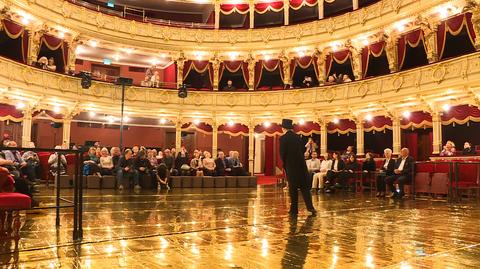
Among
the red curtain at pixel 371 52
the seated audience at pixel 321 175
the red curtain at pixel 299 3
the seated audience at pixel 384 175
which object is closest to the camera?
the seated audience at pixel 384 175

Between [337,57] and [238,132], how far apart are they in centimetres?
609

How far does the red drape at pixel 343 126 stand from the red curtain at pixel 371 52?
2240 millimetres

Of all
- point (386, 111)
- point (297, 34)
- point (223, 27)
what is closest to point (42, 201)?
point (386, 111)

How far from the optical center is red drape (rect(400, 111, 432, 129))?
1480 centimetres

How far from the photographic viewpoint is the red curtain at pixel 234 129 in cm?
2022

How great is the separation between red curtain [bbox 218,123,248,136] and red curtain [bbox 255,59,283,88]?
2356 millimetres

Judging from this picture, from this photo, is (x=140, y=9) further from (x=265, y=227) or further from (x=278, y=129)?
(x=265, y=227)

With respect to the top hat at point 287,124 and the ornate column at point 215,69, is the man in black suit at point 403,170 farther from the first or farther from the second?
the ornate column at point 215,69

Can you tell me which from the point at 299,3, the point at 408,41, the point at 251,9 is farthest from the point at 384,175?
the point at 251,9

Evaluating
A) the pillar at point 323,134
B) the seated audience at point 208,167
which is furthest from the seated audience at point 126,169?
the pillar at point 323,134

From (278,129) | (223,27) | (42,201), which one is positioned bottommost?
(42,201)

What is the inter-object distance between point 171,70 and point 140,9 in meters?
3.60

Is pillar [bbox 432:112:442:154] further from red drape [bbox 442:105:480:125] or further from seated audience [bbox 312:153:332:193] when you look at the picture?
seated audience [bbox 312:153:332:193]

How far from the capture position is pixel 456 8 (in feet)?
44.5
